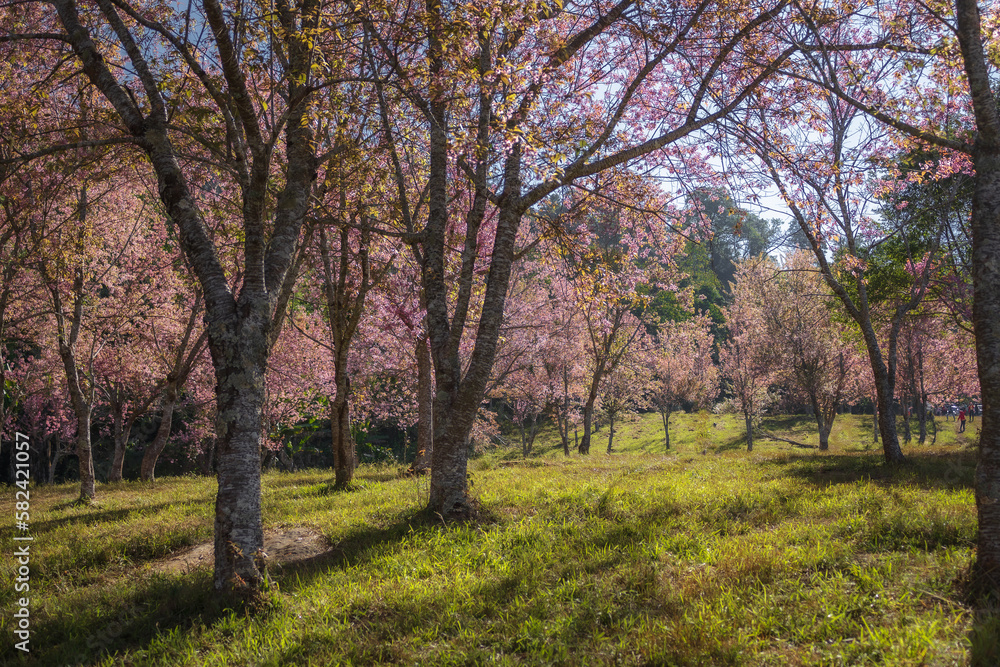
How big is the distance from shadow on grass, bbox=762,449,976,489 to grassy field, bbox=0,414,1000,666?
16cm

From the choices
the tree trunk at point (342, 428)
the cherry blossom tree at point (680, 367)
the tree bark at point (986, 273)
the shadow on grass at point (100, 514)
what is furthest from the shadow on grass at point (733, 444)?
the tree bark at point (986, 273)

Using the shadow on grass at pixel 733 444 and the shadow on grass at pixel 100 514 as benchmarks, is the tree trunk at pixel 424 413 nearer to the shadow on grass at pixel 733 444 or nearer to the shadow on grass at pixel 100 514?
the shadow on grass at pixel 100 514

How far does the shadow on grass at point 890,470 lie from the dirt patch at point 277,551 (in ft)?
26.3

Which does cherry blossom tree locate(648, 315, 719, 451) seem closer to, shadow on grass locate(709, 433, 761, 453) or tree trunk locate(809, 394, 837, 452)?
shadow on grass locate(709, 433, 761, 453)

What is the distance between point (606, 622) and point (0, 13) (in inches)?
523

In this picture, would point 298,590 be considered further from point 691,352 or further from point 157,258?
point 691,352

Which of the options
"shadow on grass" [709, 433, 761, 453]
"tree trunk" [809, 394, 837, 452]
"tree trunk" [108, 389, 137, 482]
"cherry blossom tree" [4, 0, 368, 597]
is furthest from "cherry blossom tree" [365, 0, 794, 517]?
"shadow on grass" [709, 433, 761, 453]

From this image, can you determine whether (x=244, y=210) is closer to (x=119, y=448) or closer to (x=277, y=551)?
(x=277, y=551)

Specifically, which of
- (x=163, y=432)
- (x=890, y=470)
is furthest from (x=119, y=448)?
(x=890, y=470)

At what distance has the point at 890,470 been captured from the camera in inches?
400

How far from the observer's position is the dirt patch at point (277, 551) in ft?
21.2

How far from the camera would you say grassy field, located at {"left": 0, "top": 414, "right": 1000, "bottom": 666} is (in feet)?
13.2

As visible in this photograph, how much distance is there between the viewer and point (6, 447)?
94.2 ft

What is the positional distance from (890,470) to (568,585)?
852 centimetres
